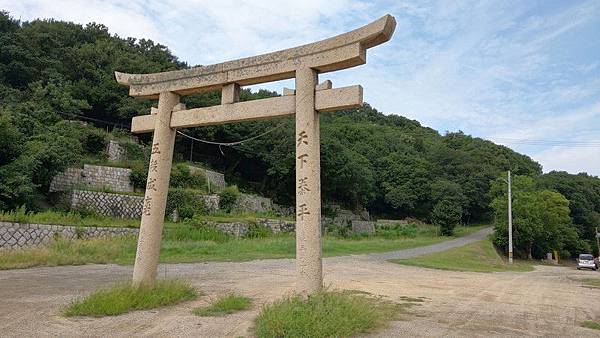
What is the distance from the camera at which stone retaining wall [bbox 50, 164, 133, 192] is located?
25.7 metres

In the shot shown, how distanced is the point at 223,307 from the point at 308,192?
2467mm

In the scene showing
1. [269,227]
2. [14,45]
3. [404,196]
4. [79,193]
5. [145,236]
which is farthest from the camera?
[404,196]

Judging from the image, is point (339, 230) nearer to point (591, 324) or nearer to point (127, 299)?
point (591, 324)

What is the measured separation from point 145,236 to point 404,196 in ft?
164

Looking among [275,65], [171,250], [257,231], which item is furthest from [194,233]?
[275,65]

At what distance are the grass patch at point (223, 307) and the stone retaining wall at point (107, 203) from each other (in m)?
19.5

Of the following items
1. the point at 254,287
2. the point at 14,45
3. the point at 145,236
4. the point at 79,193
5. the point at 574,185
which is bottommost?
the point at 254,287

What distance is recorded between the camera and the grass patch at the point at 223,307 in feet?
22.5

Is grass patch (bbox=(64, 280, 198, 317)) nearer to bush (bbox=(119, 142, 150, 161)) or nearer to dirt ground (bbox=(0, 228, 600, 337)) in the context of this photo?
dirt ground (bbox=(0, 228, 600, 337))

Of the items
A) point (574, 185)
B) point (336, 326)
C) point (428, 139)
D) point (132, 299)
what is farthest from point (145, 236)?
point (428, 139)

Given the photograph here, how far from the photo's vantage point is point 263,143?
137ft

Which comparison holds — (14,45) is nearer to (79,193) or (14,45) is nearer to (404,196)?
(79,193)

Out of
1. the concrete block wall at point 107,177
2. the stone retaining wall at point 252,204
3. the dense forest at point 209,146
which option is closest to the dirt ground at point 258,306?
the dense forest at point 209,146

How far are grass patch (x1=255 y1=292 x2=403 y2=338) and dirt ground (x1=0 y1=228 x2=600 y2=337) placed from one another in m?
0.29
